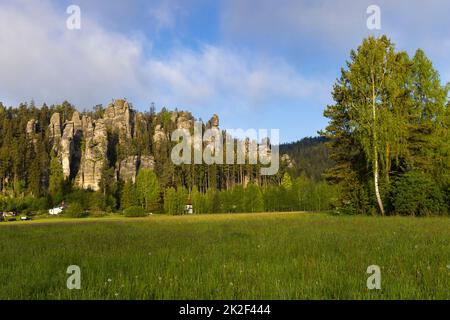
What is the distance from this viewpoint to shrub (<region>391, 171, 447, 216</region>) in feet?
94.1

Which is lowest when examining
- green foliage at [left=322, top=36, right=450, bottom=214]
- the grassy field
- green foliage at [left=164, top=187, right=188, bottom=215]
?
green foliage at [left=164, top=187, right=188, bottom=215]

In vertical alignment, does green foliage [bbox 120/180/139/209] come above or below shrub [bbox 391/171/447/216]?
below

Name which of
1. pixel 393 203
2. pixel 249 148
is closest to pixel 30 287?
pixel 393 203

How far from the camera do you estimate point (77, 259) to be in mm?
9250

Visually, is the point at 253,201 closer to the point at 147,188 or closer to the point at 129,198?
the point at 147,188

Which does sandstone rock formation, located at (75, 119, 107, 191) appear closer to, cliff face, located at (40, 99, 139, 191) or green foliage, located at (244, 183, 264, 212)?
cliff face, located at (40, 99, 139, 191)

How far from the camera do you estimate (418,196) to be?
95.3ft

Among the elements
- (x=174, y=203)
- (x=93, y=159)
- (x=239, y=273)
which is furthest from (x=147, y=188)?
(x=239, y=273)

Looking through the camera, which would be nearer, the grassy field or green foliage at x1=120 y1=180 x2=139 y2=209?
the grassy field

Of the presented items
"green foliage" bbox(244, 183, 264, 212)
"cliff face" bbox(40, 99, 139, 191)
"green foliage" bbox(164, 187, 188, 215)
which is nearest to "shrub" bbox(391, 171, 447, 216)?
"green foliage" bbox(244, 183, 264, 212)

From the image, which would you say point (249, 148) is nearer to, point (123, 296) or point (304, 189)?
point (304, 189)

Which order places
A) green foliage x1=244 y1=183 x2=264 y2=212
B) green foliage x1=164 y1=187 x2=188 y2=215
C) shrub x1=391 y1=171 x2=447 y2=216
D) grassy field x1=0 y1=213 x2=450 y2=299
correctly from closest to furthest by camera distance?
1. grassy field x1=0 y1=213 x2=450 y2=299
2. shrub x1=391 y1=171 x2=447 y2=216
3. green foliage x1=164 y1=187 x2=188 y2=215
4. green foliage x1=244 y1=183 x2=264 y2=212

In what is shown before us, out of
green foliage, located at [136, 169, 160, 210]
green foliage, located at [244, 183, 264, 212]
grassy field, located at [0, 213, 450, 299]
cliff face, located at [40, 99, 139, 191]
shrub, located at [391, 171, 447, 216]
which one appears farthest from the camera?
cliff face, located at [40, 99, 139, 191]
